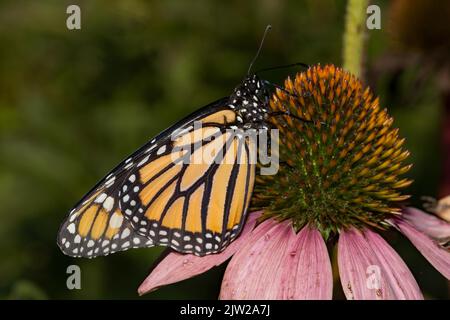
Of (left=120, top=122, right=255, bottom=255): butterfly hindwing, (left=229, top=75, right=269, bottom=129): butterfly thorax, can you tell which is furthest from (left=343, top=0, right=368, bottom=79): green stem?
(left=120, top=122, right=255, bottom=255): butterfly hindwing

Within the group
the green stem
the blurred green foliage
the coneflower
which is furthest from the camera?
the blurred green foliage

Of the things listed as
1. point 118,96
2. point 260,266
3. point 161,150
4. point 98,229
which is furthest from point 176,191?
point 118,96

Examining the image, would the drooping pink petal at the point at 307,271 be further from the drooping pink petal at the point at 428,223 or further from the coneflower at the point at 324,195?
the drooping pink petal at the point at 428,223

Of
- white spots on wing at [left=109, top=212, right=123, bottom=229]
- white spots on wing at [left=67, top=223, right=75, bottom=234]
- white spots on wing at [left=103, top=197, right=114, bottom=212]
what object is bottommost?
white spots on wing at [left=67, top=223, right=75, bottom=234]

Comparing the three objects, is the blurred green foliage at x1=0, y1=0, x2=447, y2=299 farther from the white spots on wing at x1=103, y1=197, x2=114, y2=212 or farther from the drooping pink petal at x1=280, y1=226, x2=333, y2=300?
the drooping pink petal at x1=280, y1=226, x2=333, y2=300

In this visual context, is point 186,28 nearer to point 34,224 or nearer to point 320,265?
point 34,224

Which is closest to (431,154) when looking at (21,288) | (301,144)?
(301,144)
